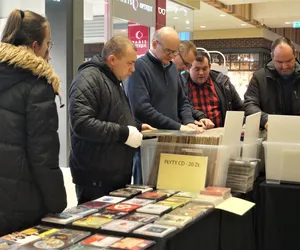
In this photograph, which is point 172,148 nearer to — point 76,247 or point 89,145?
point 89,145

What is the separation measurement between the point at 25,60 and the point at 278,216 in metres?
1.51

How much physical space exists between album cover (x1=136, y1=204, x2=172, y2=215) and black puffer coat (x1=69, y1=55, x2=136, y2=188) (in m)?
0.35

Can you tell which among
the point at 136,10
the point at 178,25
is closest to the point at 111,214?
the point at 136,10

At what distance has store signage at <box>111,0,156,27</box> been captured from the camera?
5528 millimetres

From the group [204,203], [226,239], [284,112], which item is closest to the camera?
[204,203]

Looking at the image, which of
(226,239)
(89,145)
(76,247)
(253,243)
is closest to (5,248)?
(76,247)

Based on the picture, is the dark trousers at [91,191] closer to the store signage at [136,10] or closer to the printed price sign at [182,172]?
the printed price sign at [182,172]

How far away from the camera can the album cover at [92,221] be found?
1581 millimetres

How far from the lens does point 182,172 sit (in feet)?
7.04

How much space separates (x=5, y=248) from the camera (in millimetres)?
1354

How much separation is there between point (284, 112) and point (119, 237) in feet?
5.99

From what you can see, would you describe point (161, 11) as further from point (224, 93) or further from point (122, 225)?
point (122, 225)

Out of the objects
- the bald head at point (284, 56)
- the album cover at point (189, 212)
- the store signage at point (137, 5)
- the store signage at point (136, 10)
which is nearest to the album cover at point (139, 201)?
the album cover at point (189, 212)

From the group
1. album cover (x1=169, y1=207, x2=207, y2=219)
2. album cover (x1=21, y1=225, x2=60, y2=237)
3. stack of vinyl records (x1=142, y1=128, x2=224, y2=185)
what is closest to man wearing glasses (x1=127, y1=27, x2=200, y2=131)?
stack of vinyl records (x1=142, y1=128, x2=224, y2=185)
